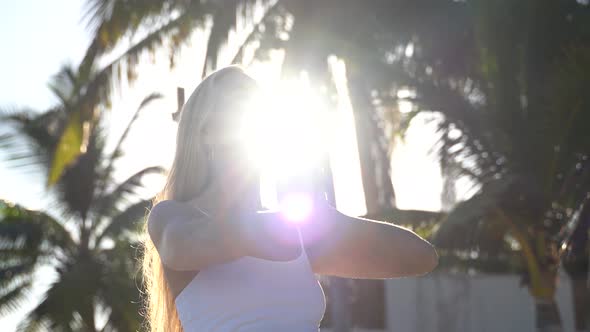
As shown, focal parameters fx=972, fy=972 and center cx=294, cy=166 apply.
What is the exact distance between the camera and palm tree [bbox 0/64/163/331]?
55.1 ft

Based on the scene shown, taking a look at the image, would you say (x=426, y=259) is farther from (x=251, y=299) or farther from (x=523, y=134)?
(x=523, y=134)

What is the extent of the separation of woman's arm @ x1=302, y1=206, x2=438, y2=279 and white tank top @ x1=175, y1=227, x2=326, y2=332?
2.5 inches

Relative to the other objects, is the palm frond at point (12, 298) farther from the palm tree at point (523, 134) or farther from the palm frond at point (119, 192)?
the palm tree at point (523, 134)

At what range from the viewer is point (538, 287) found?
11625 mm

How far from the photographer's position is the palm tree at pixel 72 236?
661 inches

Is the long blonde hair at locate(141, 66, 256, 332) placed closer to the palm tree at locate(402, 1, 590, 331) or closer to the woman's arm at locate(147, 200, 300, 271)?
the woman's arm at locate(147, 200, 300, 271)

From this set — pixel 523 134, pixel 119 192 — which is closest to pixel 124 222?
pixel 119 192

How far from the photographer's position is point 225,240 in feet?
4.46

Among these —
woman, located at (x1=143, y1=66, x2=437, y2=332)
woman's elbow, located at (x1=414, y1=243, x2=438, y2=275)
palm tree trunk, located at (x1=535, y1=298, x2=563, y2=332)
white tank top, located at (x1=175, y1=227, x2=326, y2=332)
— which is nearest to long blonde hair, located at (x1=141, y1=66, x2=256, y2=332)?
woman, located at (x1=143, y1=66, x2=437, y2=332)

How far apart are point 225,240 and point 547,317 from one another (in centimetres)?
1082

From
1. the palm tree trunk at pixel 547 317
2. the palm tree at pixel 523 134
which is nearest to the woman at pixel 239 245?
the palm tree at pixel 523 134

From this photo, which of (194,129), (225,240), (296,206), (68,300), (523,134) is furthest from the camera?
(68,300)

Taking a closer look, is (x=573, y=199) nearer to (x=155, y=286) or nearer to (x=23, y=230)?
(x=155, y=286)

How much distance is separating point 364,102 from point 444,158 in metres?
2.28
